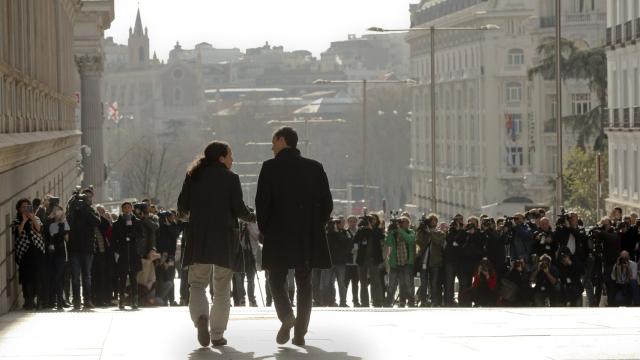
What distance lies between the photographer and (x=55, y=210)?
25453mm

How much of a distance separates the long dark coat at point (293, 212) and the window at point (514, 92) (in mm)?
110341

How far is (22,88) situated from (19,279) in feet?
22.3

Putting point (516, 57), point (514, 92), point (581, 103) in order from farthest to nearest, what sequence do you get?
point (516, 57) < point (514, 92) < point (581, 103)

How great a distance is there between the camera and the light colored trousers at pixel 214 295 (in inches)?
655

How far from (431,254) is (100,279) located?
21.1 feet

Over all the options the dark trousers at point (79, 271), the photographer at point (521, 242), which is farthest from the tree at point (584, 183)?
the dark trousers at point (79, 271)

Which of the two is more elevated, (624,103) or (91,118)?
(624,103)

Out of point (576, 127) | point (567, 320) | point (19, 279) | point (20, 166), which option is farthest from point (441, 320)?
point (576, 127)

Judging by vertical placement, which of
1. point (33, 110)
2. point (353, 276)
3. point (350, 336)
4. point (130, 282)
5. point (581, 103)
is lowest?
point (353, 276)

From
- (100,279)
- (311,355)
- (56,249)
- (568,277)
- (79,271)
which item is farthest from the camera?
(568,277)

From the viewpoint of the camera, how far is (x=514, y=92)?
416 feet

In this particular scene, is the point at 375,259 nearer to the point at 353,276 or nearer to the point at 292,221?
the point at 353,276

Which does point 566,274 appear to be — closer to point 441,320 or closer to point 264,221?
point 441,320

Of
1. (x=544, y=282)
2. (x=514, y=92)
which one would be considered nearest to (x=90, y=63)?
(x=544, y=282)
